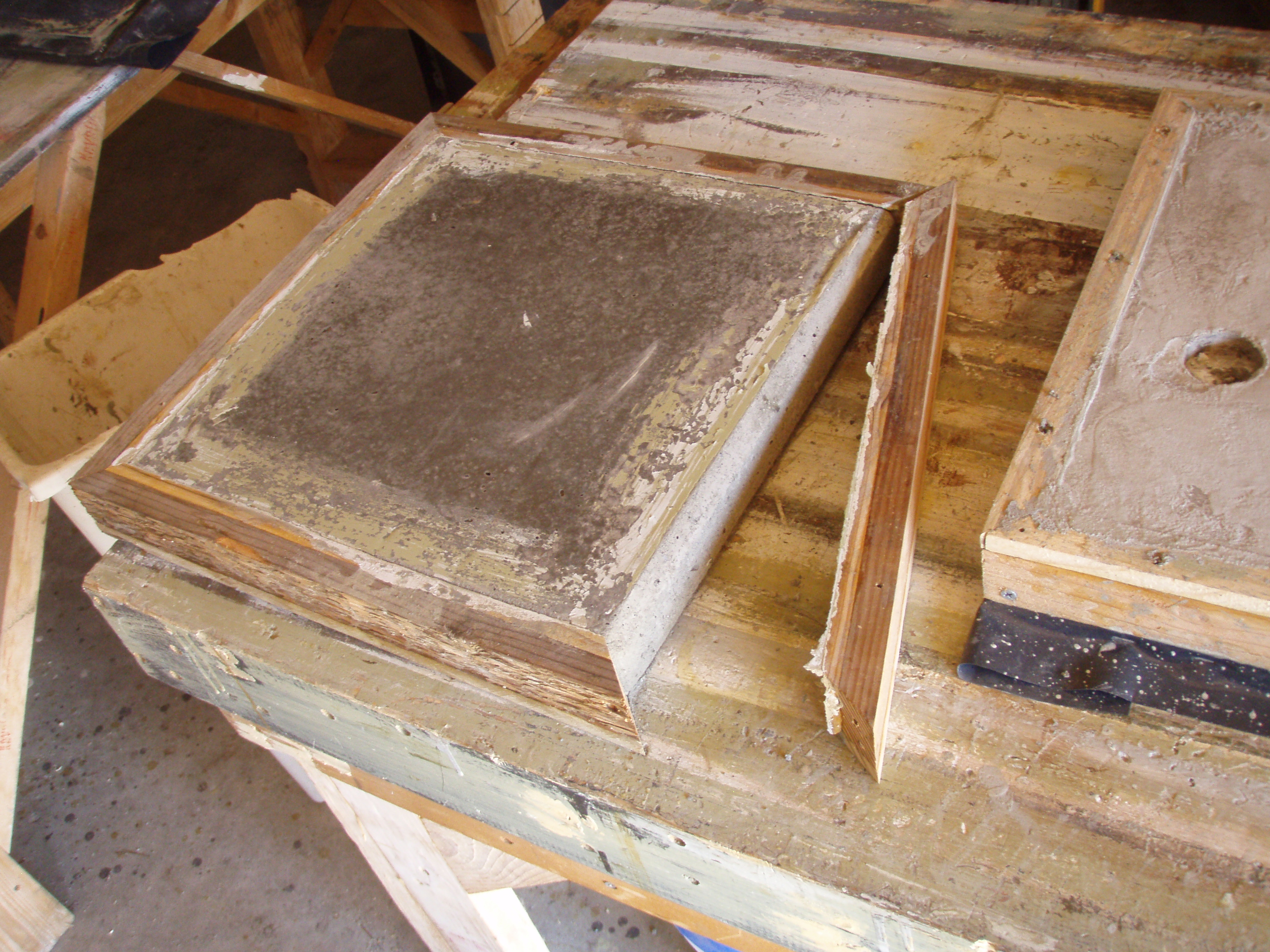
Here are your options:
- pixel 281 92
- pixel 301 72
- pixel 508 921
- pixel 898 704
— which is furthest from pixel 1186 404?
pixel 301 72

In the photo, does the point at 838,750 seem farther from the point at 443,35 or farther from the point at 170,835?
the point at 443,35

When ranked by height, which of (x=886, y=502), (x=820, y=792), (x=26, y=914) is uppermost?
(x=886, y=502)

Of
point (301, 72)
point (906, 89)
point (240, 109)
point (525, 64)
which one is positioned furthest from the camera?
point (240, 109)

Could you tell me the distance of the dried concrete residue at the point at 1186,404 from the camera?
715 millimetres

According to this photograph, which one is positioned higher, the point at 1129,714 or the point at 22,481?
the point at 22,481

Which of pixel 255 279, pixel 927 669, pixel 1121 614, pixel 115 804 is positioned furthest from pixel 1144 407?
pixel 115 804

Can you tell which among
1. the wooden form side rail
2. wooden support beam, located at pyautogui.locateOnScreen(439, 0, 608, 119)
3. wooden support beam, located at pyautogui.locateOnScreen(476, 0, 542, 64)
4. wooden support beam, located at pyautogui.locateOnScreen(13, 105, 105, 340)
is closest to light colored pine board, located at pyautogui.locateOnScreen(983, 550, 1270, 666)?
the wooden form side rail

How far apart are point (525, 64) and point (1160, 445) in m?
1.28

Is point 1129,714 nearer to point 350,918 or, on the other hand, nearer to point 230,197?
point 350,918

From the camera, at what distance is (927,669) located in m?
0.82

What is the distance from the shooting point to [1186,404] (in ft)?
2.56

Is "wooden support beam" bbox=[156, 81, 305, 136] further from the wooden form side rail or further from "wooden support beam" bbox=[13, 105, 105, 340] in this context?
the wooden form side rail

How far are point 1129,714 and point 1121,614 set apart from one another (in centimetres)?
9

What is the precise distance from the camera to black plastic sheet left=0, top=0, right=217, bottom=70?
5.56 ft
